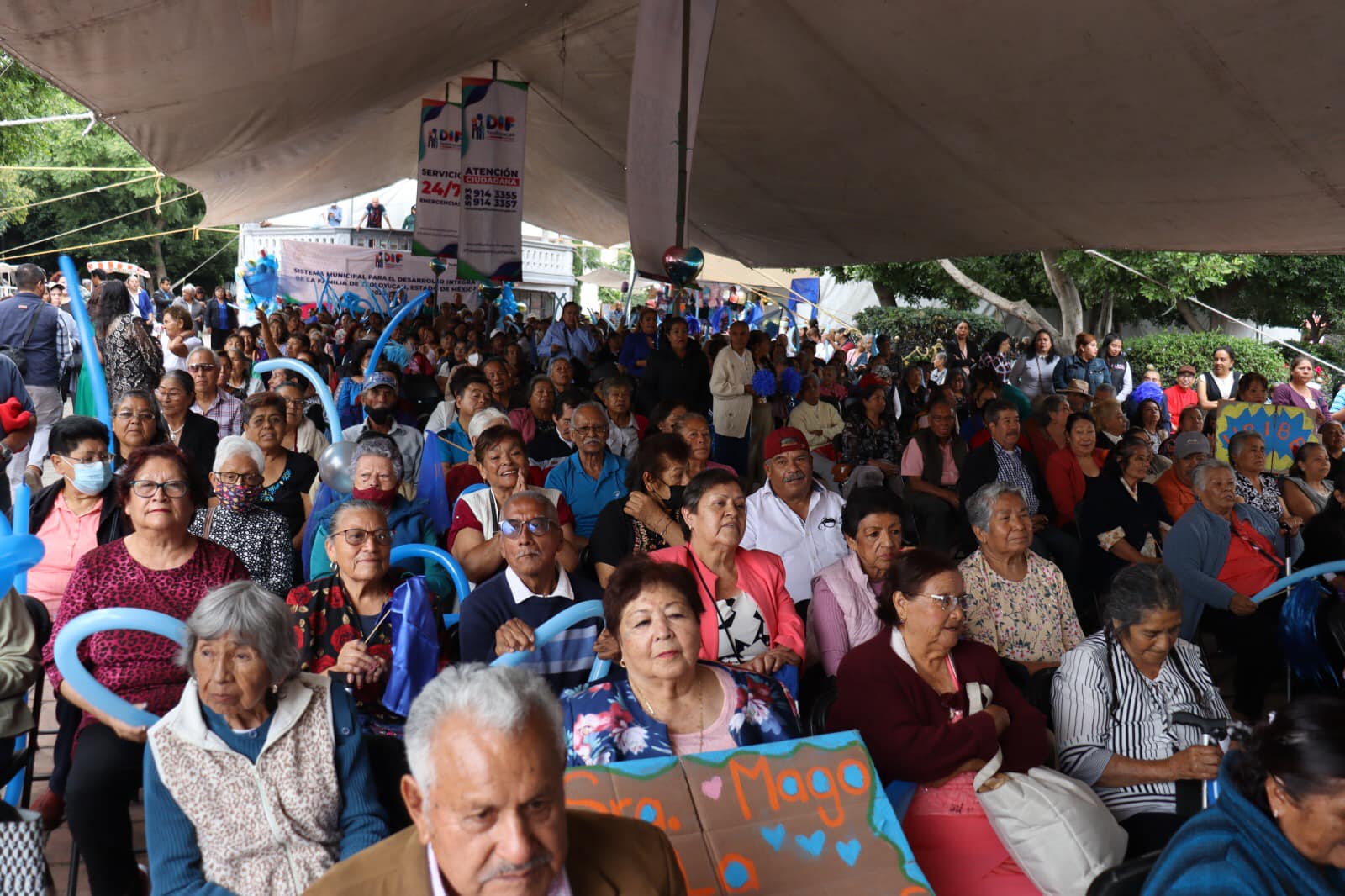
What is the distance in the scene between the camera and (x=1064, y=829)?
97.4 inches

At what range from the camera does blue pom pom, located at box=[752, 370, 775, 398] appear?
9.40 metres

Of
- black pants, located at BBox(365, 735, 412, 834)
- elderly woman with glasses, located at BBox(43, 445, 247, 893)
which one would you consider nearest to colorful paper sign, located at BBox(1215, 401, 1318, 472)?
black pants, located at BBox(365, 735, 412, 834)

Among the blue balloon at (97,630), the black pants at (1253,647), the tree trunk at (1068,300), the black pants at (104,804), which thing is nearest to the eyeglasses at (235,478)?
the black pants at (104,804)

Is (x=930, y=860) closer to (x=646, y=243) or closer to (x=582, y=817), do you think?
(x=582, y=817)

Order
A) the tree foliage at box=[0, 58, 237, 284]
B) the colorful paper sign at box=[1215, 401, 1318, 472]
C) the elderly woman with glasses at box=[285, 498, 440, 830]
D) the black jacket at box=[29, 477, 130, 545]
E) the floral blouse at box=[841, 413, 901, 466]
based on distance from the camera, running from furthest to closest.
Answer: the tree foliage at box=[0, 58, 237, 284], the floral blouse at box=[841, 413, 901, 466], the colorful paper sign at box=[1215, 401, 1318, 472], the black jacket at box=[29, 477, 130, 545], the elderly woman with glasses at box=[285, 498, 440, 830]

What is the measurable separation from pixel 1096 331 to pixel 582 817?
20091 millimetres

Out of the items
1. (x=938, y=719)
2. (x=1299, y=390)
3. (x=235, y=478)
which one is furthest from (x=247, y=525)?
(x=1299, y=390)

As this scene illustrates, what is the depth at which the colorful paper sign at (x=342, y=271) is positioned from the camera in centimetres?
1883

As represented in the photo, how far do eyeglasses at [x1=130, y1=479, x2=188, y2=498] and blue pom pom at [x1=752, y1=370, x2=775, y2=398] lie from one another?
6.59m

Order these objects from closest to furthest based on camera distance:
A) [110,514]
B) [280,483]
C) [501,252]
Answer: [110,514], [280,483], [501,252]

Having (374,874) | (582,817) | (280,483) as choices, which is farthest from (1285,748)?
(280,483)

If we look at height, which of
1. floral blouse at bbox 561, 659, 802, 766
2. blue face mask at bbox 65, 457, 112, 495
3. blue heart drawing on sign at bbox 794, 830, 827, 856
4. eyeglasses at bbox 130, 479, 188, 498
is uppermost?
blue face mask at bbox 65, 457, 112, 495

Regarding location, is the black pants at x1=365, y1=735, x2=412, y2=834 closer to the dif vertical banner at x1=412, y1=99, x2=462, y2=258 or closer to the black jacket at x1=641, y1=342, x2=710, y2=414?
the black jacket at x1=641, y1=342, x2=710, y2=414

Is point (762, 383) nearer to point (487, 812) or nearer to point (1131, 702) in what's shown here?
point (1131, 702)
